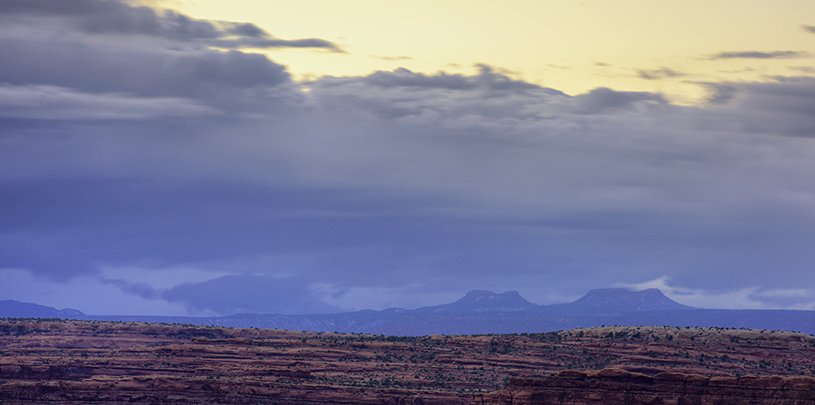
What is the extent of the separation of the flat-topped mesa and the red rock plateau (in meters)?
6.50

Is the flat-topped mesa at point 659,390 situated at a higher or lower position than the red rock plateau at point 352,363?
lower

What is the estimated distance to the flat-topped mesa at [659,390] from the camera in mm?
65438

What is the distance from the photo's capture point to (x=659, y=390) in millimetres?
67625

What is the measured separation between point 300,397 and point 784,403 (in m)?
52.3

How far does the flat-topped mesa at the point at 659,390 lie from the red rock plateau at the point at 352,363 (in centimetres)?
650

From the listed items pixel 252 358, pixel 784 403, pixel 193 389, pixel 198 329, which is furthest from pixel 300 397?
pixel 198 329

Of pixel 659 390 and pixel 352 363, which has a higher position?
pixel 352 363

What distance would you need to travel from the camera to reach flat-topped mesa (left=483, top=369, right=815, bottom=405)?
65.4m

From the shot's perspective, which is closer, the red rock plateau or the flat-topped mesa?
the flat-topped mesa

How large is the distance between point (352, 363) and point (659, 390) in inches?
2204

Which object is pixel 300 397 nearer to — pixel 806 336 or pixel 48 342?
pixel 48 342

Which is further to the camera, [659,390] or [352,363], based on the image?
[352,363]

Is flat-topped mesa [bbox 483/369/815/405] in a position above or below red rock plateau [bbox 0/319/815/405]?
below

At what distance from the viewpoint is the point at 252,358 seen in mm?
122938
